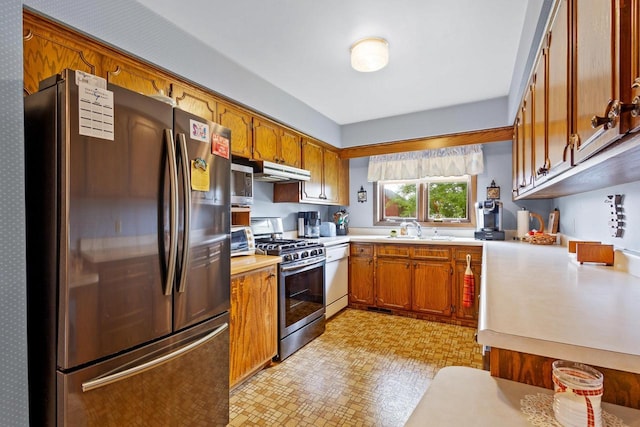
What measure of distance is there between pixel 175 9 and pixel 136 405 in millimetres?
2094

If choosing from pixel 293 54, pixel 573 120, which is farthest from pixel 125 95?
pixel 573 120

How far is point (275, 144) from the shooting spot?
9.71 feet

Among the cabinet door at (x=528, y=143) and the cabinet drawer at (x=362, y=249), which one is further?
the cabinet drawer at (x=362, y=249)

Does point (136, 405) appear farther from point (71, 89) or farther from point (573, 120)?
point (573, 120)

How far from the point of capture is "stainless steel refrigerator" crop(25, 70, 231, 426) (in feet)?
3.47

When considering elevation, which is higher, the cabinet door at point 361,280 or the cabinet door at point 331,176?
the cabinet door at point 331,176

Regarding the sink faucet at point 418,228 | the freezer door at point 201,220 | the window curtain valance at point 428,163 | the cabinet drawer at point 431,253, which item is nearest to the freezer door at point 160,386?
the freezer door at point 201,220

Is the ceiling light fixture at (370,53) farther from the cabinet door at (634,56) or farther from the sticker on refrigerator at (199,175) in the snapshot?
the cabinet door at (634,56)

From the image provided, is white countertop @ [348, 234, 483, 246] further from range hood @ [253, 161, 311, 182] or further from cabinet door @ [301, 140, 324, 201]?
range hood @ [253, 161, 311, 182]

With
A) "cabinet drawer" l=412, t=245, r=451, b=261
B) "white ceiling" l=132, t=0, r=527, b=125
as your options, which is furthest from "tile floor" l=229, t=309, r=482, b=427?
"white ceiling" l=132, t=0, r=527, b=125

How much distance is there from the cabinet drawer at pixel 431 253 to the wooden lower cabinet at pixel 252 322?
5.85ft

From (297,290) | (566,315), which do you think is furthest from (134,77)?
(566,315)

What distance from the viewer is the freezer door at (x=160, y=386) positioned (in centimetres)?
108

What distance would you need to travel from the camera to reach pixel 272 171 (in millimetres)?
2766
